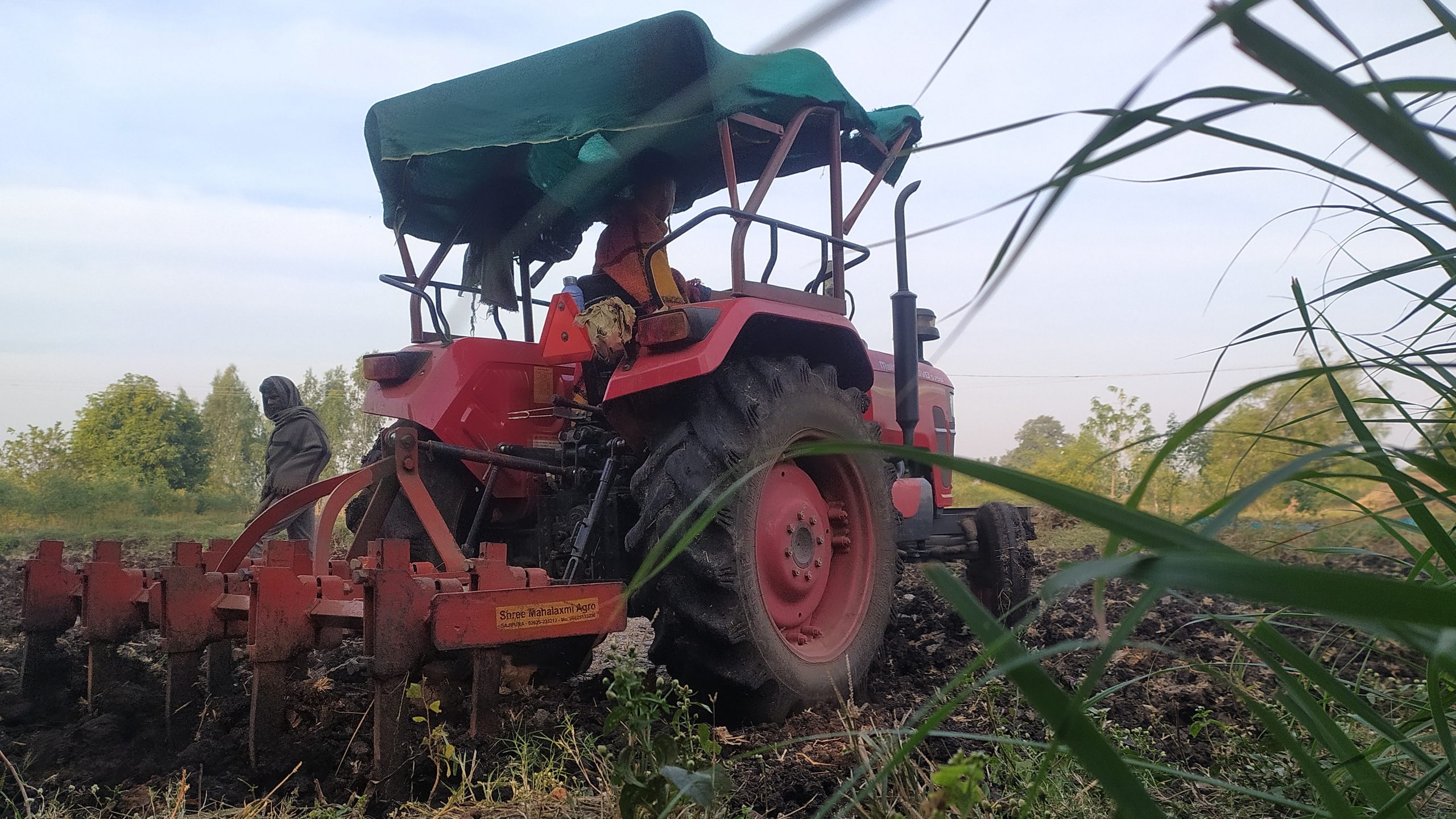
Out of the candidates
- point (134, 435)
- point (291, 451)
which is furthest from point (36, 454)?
point (291, 451)

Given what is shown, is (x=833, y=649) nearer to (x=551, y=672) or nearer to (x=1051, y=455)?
(x=551, y=672)

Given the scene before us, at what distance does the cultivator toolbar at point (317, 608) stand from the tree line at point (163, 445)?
37.6ft

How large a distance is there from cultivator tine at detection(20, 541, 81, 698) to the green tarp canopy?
5.72ft

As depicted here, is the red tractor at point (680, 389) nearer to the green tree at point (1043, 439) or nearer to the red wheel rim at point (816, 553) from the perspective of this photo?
the red wheel rim at point (816, 553)

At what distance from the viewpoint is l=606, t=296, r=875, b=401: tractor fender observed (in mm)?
Answer: 2984

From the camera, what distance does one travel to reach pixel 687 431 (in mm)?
3020

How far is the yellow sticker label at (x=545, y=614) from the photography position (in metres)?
2.45

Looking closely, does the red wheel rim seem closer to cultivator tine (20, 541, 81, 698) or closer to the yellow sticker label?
the yellow sticker label

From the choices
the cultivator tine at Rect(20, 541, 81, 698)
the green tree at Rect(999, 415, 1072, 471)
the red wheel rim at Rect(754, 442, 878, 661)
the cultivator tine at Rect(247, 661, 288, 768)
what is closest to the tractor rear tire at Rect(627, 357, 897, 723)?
the red wheel rim at Rect(754, 442, 878, 661)

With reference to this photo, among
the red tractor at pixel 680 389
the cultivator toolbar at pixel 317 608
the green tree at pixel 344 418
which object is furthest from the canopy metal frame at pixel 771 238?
the green tree at pixel 344 418

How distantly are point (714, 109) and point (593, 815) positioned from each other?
7.42 ft

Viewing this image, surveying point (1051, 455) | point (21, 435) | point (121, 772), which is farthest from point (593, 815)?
point (21, 435)

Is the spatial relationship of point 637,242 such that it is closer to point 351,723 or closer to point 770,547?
point 770,547

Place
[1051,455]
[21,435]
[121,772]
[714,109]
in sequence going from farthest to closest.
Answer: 1. [21,435]
2. [1051,455]
3. [714,109]
4. [121,772]
